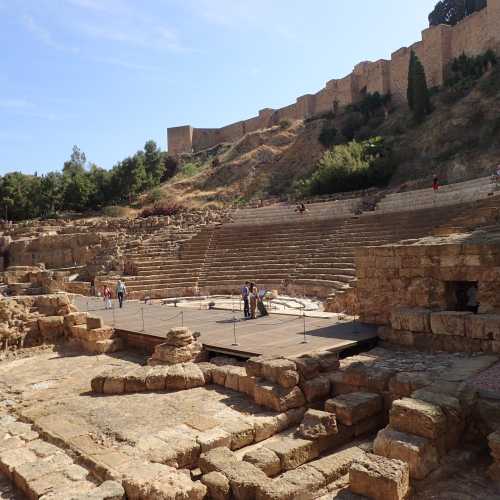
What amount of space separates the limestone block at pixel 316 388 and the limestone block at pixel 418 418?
1.71 metres

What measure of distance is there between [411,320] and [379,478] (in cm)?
448

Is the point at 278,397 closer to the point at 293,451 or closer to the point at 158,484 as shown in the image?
the point at 293,451

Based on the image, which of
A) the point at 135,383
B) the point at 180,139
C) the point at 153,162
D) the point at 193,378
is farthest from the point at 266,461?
the point at 180,139

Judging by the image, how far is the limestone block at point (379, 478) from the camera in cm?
402

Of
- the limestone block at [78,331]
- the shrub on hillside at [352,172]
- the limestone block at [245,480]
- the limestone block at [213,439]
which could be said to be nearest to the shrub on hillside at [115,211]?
the shrub on hillside at [352,172]

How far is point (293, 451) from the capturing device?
5.12 metres

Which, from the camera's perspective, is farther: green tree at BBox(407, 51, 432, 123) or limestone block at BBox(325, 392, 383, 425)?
green tree at BBox(407, 51, 432, 123)

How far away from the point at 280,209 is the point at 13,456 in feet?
70.7

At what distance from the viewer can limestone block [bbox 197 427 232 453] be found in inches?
206

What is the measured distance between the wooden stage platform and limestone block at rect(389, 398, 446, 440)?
270 cm

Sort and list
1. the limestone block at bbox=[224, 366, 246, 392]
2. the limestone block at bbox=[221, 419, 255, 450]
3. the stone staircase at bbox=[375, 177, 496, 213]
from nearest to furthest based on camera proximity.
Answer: the limestone block at bbox=[221, 419, 255, 450]
the limestone block at bbox=[224, 366, 246, 392]
the stone staircase at bbox=[375, 177, 496, 213]

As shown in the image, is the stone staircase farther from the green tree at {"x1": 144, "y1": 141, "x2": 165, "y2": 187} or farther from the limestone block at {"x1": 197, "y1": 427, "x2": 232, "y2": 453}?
the green tree at {"x1": 144, "y1": 141, "x2": 165, "y2": 187}

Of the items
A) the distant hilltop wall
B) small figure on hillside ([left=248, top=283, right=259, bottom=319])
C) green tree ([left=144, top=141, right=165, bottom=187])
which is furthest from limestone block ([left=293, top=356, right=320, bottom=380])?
green tree ([left=144, top=141, right=165, bottom=187])

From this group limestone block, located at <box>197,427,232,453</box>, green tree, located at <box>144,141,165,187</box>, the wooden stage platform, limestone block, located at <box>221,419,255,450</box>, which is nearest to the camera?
limestone block, located at <box>197,427,232,453</box>
